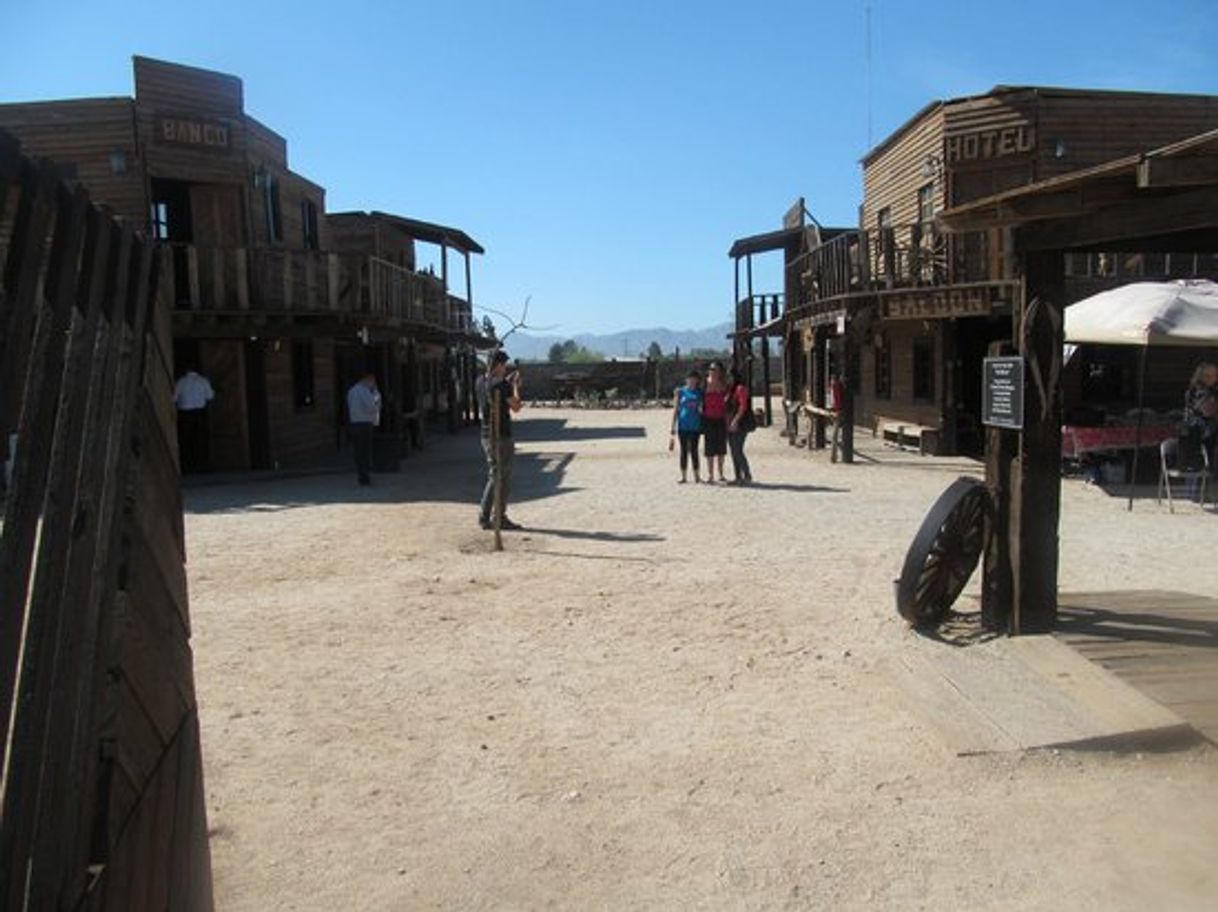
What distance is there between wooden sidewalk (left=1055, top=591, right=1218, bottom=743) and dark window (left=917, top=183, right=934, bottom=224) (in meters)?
14.2

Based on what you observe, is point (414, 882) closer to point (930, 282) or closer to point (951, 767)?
point (951, 767)

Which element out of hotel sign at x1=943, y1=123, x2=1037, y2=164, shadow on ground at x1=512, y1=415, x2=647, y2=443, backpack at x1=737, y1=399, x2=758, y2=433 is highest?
hotel sign at x1=943, y1=123, x2=1037, y2=164

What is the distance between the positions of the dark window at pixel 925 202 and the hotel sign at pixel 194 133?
40.9 feet

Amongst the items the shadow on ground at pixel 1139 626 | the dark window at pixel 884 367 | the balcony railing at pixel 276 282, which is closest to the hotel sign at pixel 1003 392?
the shadow on ground at pixel 1139 626

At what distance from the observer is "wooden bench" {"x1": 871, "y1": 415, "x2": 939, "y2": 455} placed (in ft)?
63.0

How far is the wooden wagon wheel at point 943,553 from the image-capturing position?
6.39 metres

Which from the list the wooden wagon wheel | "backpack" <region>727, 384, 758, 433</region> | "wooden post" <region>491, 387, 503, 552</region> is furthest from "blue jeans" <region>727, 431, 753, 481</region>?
the wooden wagon wheel

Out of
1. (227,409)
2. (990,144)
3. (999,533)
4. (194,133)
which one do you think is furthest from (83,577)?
(990,144)

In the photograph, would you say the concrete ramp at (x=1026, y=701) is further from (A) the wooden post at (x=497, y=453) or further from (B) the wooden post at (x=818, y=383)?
(B) the wooden post at (x=818, y=383)

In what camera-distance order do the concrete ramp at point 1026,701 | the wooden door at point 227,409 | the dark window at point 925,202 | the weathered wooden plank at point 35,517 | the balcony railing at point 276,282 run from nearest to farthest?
the weathered wooden plank at point 35,517 → the concrete ramp at point 1026,701 → the balcony railing at point 276,282 → the wooden door at point 227,409 → the dark window at point 925,202

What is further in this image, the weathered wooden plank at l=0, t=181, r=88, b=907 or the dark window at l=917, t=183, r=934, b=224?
the dark window at l=917, t=183, r=934, b=224

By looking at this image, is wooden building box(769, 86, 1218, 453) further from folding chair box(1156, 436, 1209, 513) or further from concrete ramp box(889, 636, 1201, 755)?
concrete ramp box(889, 636, 1201, 755)

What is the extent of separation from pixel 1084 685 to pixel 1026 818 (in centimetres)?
154

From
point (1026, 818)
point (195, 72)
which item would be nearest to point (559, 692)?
point (1026, 818)
